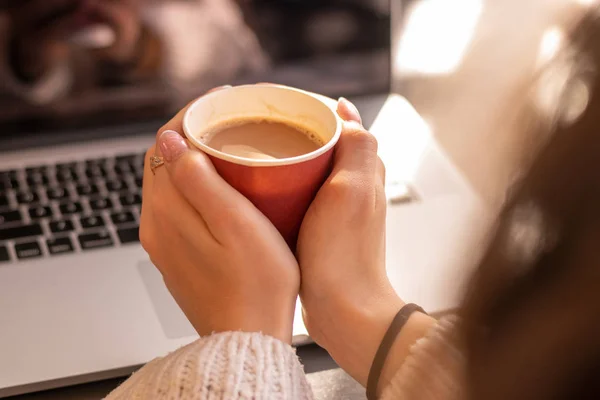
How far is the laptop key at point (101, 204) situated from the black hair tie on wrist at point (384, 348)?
0.37 meters

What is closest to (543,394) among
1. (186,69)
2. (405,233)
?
(405,233)

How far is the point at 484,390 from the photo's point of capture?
292 mm

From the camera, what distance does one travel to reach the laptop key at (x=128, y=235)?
0.76 metres

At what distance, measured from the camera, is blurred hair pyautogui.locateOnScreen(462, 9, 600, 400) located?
0.25 metres

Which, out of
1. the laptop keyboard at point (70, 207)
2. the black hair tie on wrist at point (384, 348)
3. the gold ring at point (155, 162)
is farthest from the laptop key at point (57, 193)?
the black hair tie on wrist at point (384, 348)

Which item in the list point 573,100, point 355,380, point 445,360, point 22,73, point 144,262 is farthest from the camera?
point 22,73

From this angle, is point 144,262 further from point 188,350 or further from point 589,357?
point 589,357

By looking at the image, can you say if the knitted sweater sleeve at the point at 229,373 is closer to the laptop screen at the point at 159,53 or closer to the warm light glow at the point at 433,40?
the laptop screen at the point at 159,53

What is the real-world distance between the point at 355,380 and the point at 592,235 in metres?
0.41

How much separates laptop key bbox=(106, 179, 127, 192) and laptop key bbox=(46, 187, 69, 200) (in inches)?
1.8

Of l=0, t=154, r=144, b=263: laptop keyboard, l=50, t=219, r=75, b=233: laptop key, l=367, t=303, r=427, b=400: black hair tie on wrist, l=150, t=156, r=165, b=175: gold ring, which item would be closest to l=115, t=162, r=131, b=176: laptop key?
l=0, t=154, r=144, b=263: laptop keyboard

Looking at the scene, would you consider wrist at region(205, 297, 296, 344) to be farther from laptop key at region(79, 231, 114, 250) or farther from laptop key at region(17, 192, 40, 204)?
laptop key at region(17, 192, 40, 204)

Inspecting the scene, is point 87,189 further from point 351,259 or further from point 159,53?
point 351,259

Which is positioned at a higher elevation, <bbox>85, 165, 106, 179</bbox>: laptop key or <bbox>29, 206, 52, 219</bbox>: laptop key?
<bbox>85, 165, 106, 179</bbox>: laptop key
